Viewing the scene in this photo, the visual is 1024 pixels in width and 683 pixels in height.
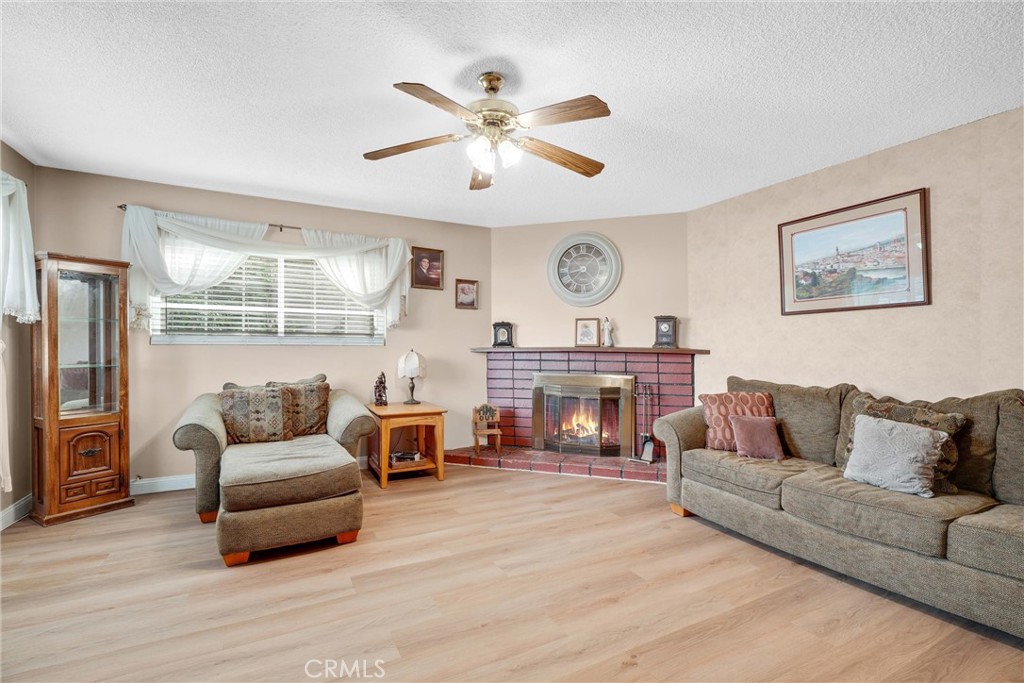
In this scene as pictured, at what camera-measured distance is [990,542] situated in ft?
5.98

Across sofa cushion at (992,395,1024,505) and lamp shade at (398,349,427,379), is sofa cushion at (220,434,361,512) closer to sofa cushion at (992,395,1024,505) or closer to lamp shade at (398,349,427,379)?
lamp shade at (398,349,427,379)

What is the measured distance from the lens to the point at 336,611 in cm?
200

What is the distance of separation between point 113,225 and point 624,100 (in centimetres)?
375

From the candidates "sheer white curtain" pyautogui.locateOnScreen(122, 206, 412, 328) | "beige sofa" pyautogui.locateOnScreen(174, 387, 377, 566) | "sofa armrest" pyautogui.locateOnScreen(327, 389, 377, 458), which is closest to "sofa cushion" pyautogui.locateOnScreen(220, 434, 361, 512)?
"beige sofa" pyautogui.locateOnScreen(174, 387, 377, 566)

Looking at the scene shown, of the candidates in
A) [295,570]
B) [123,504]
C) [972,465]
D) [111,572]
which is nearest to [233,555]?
[295,570]

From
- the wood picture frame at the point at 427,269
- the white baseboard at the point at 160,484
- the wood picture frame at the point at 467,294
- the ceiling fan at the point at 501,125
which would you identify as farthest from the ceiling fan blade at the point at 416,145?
the white baseboard at the point at 160,484

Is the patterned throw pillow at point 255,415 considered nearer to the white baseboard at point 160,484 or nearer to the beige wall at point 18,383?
the white baseboard at point 160,484

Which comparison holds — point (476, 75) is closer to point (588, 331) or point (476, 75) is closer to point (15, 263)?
point (588, 331)

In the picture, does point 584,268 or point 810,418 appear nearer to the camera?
point 810,418

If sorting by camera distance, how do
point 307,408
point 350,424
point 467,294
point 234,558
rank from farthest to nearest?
point 467,294 < point 307,408 < point 350,424 < point 234,558

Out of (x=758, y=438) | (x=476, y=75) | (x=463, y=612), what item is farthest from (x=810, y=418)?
(x=476, y=75)

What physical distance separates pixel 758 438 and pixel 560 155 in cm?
216

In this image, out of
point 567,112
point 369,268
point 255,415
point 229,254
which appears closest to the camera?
point 567,112

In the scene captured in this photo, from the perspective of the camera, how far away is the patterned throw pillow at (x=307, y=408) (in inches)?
138
